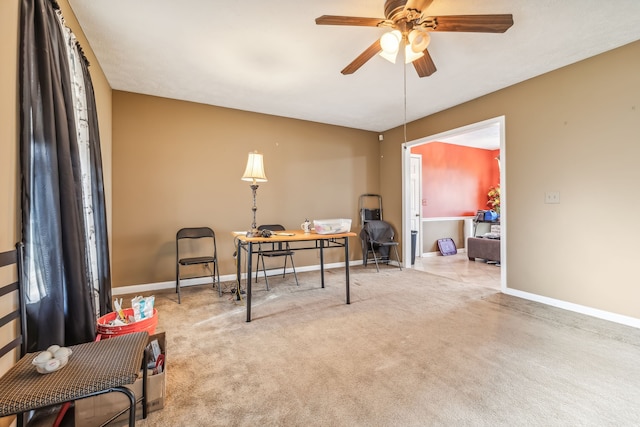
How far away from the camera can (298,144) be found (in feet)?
15.2

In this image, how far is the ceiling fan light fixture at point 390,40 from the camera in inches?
74.0

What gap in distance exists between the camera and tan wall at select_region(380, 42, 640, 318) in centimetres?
254

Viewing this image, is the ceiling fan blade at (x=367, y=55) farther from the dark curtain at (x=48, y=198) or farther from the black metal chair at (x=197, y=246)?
the black metal chair at (x=197, y=246)

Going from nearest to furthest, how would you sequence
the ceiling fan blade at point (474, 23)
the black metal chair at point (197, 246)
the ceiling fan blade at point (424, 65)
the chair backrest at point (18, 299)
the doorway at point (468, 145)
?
the chair backrest at point (18, 299) → the ceiling fan blade at point (474, 23) → the ceiling fan blade at point (424, 65) → the doorway at point (468, 145) → the black metal chair at point (197, 246)

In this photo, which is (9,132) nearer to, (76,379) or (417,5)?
(76,379)

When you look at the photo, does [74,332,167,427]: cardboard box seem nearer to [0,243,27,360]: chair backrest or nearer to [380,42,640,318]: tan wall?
[0,243,27,360]: chair backrest

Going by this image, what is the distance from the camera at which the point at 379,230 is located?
5.07 m

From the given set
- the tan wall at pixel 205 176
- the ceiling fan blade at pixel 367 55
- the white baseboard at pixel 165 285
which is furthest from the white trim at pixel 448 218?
the ceiling fan blade at pixel 367 55

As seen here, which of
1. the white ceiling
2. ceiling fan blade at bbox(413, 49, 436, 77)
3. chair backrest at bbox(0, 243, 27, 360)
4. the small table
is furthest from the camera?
ceiling fan blade at bbox(413, 49, 436, 77)

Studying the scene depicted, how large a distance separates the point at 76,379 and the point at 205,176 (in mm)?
3171

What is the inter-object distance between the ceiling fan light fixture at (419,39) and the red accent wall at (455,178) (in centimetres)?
408

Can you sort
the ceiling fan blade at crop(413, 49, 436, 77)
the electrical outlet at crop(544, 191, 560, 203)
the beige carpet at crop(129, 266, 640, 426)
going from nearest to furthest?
the beige carpet at crop(129, 266, 640, 426), the ceiling fan blade at crop(413, 49, 436, 77), the electrical outlet at crop(544, 191, 560, 203)

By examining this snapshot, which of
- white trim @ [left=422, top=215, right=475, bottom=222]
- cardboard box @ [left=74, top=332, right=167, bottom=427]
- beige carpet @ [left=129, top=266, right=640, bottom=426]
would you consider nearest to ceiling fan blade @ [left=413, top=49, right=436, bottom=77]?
beige carpet @ [left=129, top=266, right=640, bottom=426]

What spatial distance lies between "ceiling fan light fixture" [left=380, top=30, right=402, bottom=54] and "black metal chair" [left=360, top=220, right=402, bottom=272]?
3.27 m
